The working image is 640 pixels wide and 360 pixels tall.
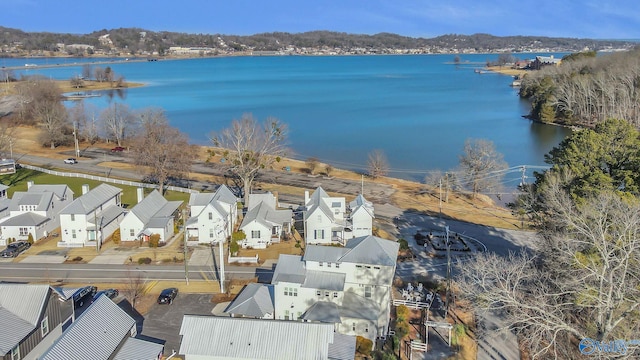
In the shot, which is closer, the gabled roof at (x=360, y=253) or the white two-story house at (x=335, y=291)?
the white two-story house at (x=335, y=291)

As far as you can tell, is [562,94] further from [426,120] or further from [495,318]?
[495,318]

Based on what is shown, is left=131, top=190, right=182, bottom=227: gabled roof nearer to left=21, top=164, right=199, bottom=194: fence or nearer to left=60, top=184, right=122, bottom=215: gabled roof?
left=60, top=184, right=122, bottom=215: gabled roof

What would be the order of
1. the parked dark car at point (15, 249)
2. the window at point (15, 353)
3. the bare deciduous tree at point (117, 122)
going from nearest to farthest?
the window at point (15, 353), the parked dark car at point (15, 249), the bare deciduous tree at point (117, 122)

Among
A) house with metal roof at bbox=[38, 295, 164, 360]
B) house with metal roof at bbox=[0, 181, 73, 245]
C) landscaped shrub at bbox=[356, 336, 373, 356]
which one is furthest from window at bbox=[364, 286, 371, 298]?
house with metal roof at bbox=[0, 181, 73, 245]

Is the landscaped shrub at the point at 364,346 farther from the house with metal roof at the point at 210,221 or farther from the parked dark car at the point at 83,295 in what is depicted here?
the house with metal roof at the point at 210,221

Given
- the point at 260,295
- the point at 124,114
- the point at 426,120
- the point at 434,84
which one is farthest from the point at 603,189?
the point at 434,84

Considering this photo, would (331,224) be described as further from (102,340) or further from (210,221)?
(102,340)

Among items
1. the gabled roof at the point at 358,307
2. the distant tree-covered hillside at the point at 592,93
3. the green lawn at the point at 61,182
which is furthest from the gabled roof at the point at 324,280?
the distant tree-covered hillside at the point at 592,93
